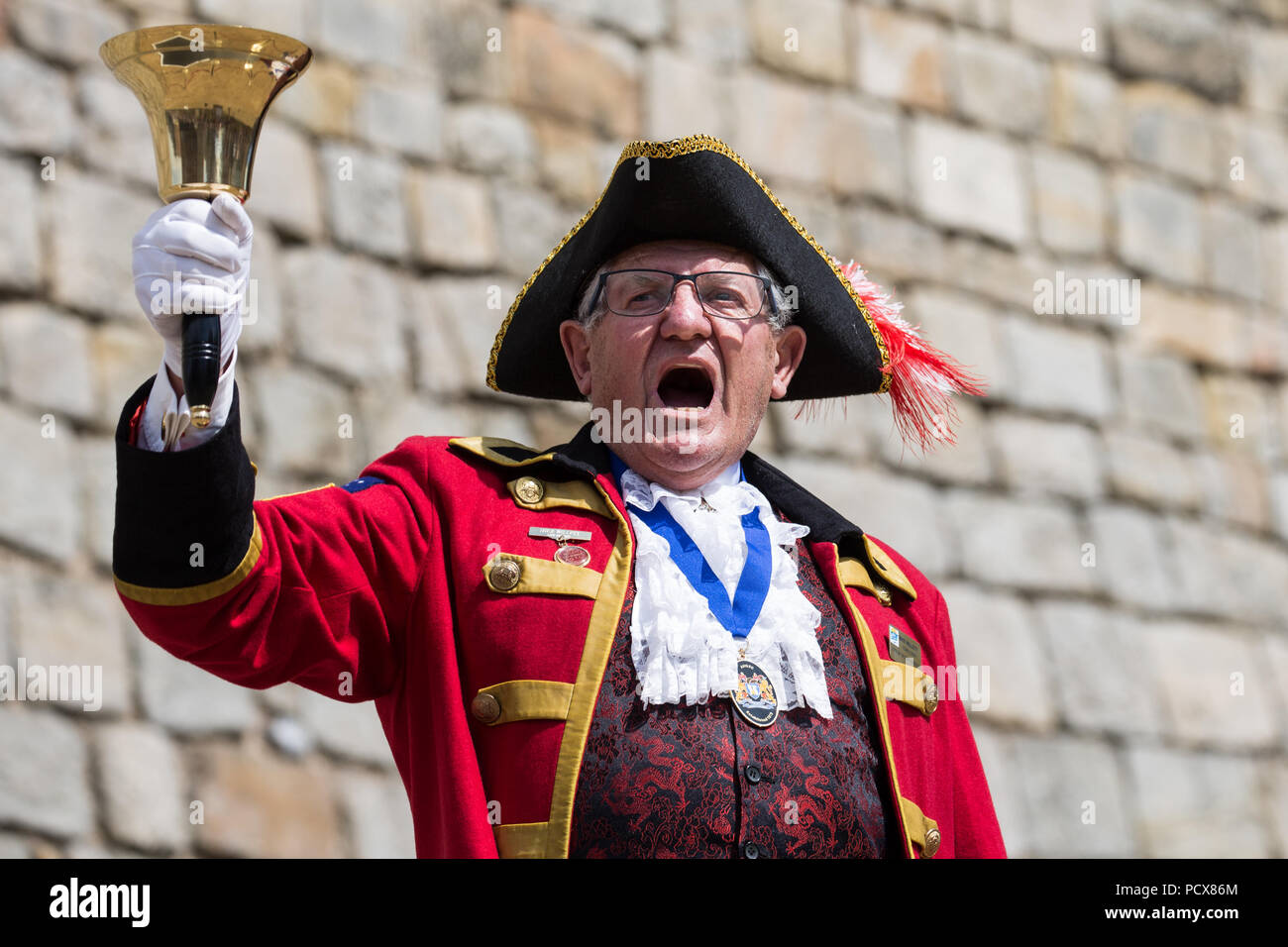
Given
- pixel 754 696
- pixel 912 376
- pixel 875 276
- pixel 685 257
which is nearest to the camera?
pixel 754 696

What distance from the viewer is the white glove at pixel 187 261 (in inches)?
102

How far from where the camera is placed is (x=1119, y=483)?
7.84 meters

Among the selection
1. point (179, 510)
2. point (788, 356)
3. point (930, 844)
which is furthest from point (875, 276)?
point (179, 510)

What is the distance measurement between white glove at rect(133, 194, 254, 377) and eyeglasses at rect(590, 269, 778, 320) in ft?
2.96

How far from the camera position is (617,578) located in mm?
3119

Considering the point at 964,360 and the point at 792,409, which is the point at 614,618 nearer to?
the point at 792,409

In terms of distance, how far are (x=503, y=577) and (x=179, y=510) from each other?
1.87 feet

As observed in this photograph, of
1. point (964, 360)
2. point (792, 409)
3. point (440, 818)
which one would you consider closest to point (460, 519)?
point (440, 818)

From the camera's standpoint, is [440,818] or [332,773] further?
[332,773]

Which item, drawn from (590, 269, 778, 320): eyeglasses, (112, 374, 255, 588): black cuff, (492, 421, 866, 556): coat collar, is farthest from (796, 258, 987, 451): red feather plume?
(112, 374, 255, 588): black cuff

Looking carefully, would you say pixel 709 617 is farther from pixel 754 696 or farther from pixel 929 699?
pixel 929 699

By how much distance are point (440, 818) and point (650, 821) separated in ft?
1.05

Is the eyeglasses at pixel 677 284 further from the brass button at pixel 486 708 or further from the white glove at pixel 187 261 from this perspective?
the white glove at pixel 187 261

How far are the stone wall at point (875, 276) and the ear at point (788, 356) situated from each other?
2.44 meters
